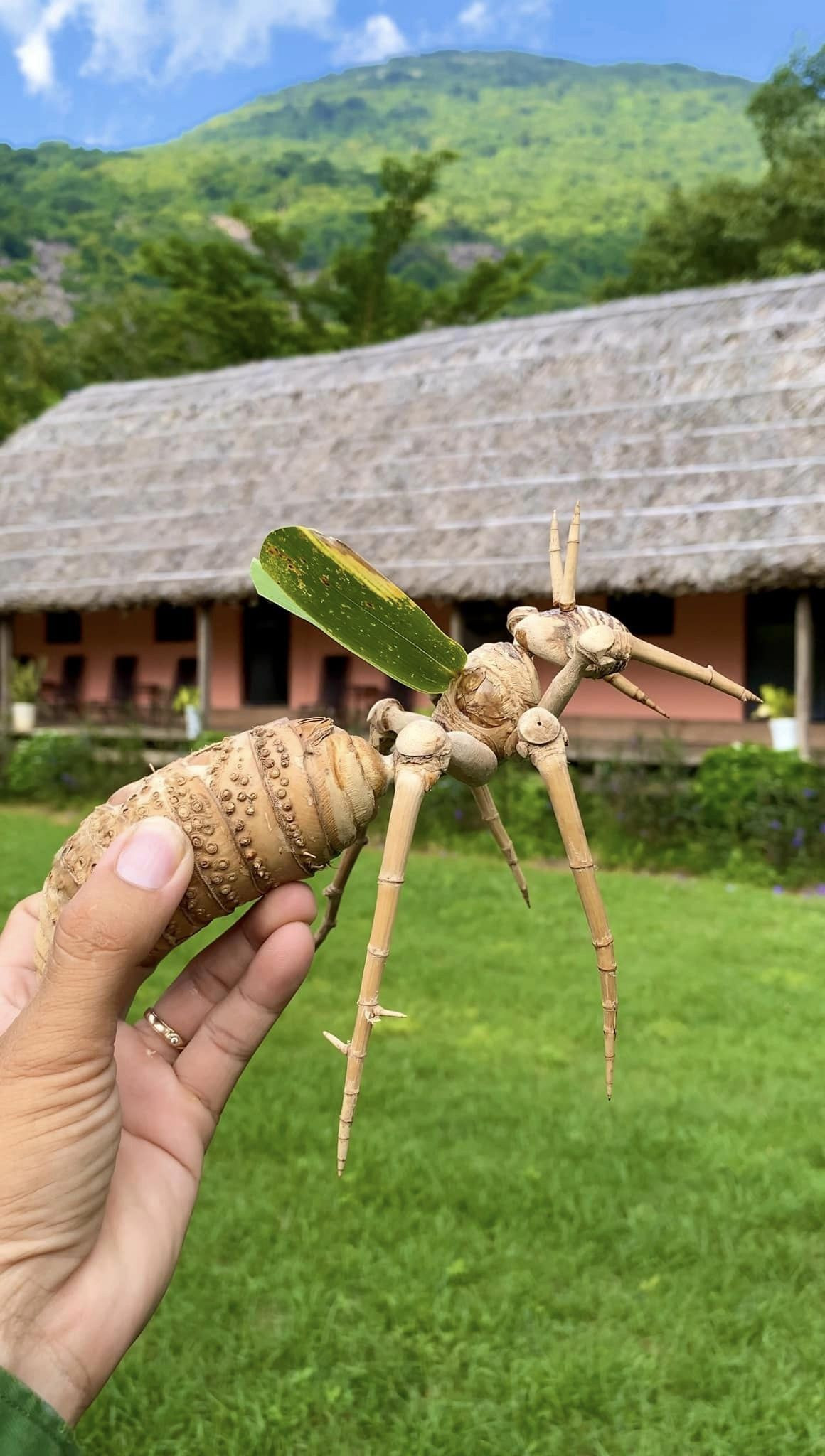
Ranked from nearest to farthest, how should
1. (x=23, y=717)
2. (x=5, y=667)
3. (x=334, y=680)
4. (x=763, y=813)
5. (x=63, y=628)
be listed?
(x=763, y=813), (x=334, y=680), (x=23, y=717), (x=5, y=667), (x=63, y=628)

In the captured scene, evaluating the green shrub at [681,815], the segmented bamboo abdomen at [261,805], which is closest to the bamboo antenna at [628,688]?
the segmented bamboo abdomen at [261,805]

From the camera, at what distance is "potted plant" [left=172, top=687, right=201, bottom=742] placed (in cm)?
1128

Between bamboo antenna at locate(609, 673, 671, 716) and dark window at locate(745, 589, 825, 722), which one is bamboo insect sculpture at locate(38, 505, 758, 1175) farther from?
dark window at locate(745, 589, 825, 722)

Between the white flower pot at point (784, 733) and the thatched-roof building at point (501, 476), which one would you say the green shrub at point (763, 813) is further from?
the thatched-roof building at point (501, 476)

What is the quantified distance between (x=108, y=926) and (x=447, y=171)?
61948 mm

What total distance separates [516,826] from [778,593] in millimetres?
3376

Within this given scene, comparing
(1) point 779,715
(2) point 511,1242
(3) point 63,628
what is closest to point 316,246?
(3) point 63,628

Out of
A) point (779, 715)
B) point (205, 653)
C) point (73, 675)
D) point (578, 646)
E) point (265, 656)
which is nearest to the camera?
point (578, 646)

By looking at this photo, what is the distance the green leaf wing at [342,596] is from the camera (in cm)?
118

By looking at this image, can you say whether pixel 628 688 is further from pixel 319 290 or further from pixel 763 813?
pixel 319 290

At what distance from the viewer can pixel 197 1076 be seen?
1799 mm

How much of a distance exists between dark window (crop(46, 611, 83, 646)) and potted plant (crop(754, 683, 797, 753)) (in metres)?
9.32

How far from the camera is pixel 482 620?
10.6m

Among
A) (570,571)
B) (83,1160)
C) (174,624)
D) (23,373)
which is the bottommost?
(83,1160)
